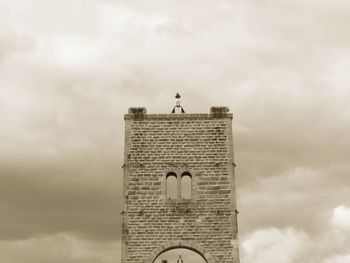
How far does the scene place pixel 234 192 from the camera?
26.5 meters

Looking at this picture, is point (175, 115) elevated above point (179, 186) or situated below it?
above

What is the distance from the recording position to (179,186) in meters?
26.7

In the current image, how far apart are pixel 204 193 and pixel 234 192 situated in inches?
47.4

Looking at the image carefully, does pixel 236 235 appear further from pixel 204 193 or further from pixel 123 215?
pixel 123 215

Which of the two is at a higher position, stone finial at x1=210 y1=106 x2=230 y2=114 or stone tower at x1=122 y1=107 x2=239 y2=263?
stone finial at x1=210 y1=106 x2=230 y2=114

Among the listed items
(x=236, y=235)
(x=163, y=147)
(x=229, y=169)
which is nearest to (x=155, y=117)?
(x=163, y=147)

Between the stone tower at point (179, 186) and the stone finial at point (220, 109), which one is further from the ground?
the stone finial at point (220, 109)

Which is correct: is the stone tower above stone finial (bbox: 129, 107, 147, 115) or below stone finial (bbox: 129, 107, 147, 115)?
below

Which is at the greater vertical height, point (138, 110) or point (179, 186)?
point (138, 110)

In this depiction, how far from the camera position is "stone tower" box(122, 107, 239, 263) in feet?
85.0

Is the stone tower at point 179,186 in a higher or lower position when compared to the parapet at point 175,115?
lower

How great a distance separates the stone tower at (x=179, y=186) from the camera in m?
25.9

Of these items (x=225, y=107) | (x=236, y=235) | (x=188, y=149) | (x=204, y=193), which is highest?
(x=225, y=107)

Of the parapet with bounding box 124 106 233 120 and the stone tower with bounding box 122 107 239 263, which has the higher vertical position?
the parapet with bounding box 124 106 233 120
